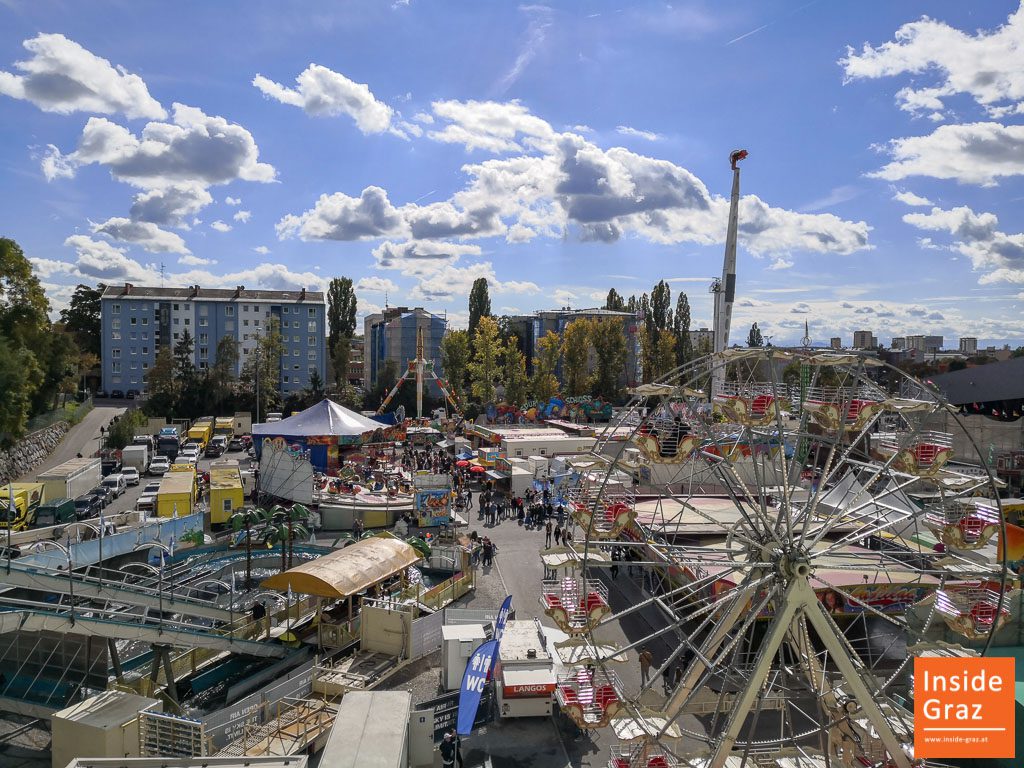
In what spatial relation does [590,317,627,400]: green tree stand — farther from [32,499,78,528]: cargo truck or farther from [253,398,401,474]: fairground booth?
[32,499,78,528]: cargo truck

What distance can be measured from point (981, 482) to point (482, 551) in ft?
54.2

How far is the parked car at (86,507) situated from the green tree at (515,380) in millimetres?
39775

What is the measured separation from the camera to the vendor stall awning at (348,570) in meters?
16.2

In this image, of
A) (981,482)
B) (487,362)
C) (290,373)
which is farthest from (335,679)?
(290,373)

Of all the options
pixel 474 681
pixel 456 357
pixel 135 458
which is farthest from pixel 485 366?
pixel 474 681

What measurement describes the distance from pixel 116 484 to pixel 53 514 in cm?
613

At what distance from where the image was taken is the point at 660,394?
11531 mm

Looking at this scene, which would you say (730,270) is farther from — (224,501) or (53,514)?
(53,514)

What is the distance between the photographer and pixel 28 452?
41094mm

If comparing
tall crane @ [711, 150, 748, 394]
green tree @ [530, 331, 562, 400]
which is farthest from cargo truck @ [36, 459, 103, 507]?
green tree @ [530, 331, 562, 400]

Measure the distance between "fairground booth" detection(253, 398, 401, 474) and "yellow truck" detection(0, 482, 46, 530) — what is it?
9.06 m

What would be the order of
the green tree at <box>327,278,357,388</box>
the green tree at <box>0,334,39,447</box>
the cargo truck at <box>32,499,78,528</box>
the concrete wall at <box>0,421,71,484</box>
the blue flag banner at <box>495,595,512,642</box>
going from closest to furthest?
the blue flag banner at <box>495,595,512,642</box>
the cargo truck at <box>32,499,78,528</box>
the green tree at <box>0,334,39,447</box>
the concrete wall at <box>0,421,71,484</box>
the green tree at <box>327,278,357,388</box>

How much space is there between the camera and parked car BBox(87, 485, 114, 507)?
31.6 metres

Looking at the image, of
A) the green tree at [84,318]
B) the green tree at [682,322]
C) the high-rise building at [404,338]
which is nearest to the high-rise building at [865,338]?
the green tree at [682,322]
